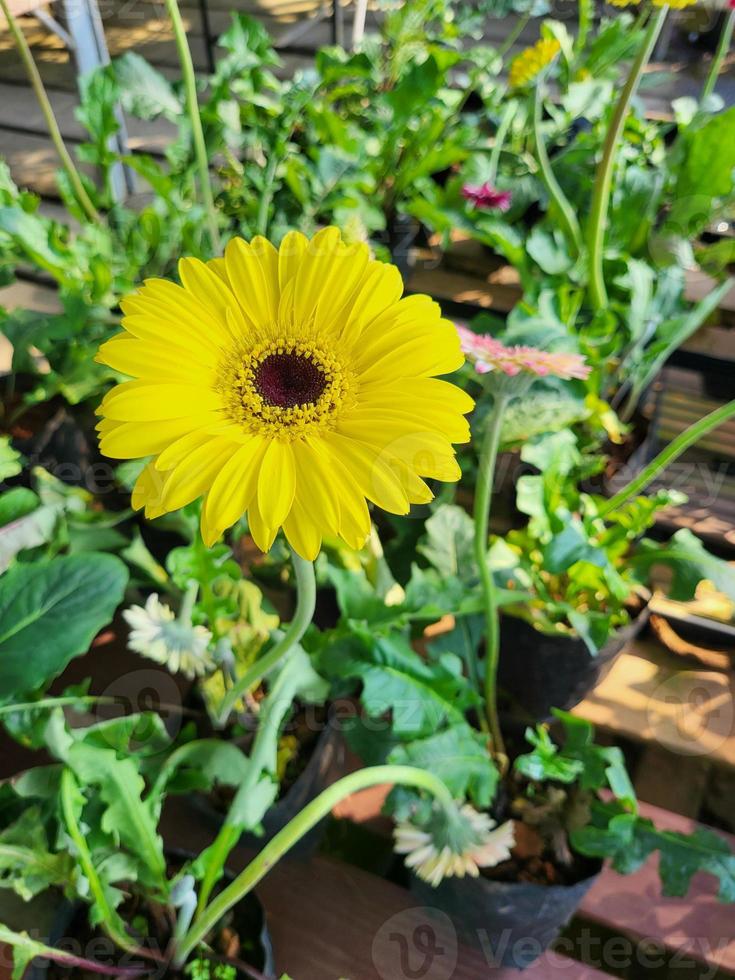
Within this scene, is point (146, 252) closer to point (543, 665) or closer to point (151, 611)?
point (151, 611)

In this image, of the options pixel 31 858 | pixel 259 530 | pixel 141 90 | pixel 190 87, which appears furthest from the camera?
pixel 141 90

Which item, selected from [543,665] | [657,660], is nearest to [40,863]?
[543,665]

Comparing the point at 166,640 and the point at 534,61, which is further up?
the point at 534,61

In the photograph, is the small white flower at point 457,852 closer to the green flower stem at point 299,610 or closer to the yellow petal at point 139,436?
the green flower stem at point 299,610

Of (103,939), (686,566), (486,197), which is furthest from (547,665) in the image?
(486,197)

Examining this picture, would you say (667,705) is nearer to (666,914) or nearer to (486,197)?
(666,914)

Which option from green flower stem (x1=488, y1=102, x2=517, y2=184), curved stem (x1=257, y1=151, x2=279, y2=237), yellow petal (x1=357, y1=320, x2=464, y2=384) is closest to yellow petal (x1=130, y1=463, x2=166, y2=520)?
yellow petal (x1=357, y1=320, x2=464, y2=384)

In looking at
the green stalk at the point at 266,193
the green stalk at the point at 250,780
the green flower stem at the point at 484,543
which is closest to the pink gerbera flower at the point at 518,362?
the green flower stem at the point at 484,543
